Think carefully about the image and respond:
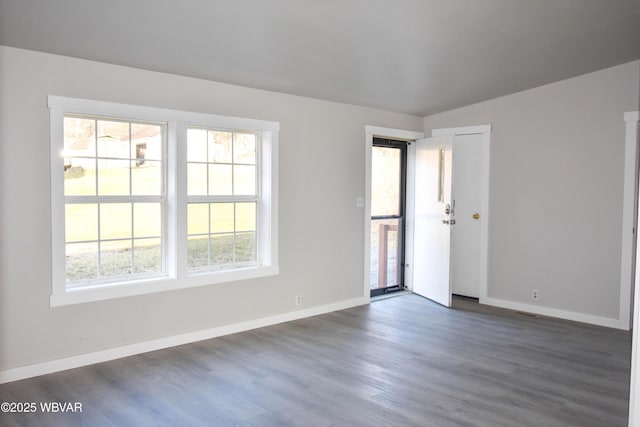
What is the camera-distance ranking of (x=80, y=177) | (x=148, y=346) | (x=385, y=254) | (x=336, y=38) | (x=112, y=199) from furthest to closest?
(x=385, y=254) → (x=148, y=346) → (x=112, y=199) → (x=80, y=177) → (x=336, y=38)

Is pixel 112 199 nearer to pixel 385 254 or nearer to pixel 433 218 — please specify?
pixel 385 254

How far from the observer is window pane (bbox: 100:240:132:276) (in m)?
3.83

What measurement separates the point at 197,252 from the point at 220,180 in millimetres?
738

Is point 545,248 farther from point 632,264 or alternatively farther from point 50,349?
point 50,349

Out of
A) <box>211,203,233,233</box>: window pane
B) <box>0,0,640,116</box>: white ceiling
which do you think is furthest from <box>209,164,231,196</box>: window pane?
<box>0,0,640,116</box>: white ceiling

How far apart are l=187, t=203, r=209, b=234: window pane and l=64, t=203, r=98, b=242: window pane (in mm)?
809

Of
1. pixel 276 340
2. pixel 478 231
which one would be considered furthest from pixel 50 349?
pixel 478 231

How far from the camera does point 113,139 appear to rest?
3857 mm

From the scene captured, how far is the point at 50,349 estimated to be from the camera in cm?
348

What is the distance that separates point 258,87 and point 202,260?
180 centimetres

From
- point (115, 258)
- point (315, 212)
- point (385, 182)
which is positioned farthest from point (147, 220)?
point (385, 182)

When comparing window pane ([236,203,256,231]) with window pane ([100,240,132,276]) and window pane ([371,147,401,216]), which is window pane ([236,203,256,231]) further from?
window pane ([371,147,401,216])

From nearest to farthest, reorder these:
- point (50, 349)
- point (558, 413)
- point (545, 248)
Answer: point (558, 413)
point (50, 349)
point (545, 248)

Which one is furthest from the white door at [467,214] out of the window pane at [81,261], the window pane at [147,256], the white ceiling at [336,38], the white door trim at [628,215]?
the window pane at [81,261]
